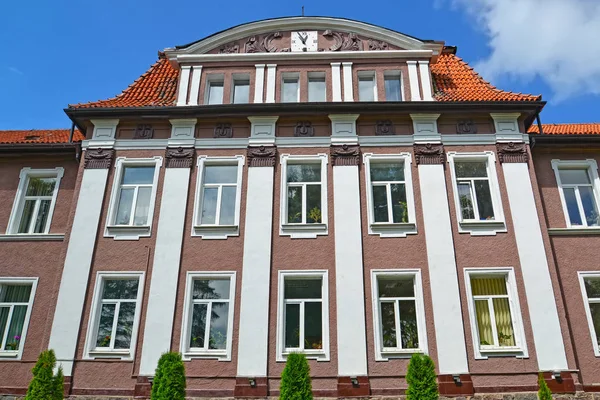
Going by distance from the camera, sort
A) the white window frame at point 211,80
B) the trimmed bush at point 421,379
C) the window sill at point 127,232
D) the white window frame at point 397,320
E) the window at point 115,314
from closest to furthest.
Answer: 1. the trimmed bush at point 421,379
2. the white window frame at point 397,320
3. the window at point 115,314
4. the window sill at point 127,232
5. the white window frame at point 211,80

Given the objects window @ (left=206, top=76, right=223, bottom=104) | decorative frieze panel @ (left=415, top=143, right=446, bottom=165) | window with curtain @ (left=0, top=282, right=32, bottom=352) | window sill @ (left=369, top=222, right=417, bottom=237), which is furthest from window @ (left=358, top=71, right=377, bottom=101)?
window with curtain @ (left=0, top=282, right=32, bottom=352)

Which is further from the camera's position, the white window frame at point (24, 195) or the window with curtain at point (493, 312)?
the white window frame at point (24, 195)

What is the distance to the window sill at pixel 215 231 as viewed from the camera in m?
13.9

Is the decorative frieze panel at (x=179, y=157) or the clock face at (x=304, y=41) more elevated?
the clock face at (x=304, y=41)

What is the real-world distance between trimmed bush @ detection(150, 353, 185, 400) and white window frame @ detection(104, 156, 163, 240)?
4.16 meters

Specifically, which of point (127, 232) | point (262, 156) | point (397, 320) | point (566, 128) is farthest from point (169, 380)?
point (566, 128)

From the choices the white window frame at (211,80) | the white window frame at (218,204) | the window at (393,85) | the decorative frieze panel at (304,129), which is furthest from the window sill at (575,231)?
the white window frame at (211,80)

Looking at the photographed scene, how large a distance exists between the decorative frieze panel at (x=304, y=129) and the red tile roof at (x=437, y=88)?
420cm

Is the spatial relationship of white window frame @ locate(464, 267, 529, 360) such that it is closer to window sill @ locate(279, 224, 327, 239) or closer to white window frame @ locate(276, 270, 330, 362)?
white window frame @ locate(276, 270, 330, 362)

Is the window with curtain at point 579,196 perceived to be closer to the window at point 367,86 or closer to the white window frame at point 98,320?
the window at point 367,86

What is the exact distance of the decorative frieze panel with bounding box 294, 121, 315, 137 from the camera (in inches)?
598

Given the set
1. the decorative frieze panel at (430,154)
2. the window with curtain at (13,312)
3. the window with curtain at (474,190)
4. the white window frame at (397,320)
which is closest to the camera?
the white window frame at (397,320)

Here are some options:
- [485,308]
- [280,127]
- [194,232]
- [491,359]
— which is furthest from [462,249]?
[194,232]

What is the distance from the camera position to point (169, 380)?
10836 millimetres
